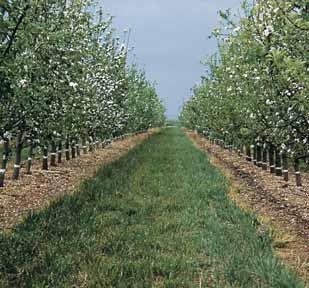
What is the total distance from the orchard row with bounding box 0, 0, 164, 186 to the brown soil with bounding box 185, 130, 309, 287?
15.4 feet

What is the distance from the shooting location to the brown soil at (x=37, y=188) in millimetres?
11385

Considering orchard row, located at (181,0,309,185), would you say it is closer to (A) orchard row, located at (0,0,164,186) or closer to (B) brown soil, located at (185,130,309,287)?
(B) brown soil, located at (185,130,309,287)

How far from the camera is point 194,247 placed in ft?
27.2

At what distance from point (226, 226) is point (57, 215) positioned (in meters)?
2.96

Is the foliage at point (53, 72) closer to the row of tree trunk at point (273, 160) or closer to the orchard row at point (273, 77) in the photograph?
the orchard row at point (273, 77)

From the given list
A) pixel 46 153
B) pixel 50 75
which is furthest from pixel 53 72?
pixel 46 153

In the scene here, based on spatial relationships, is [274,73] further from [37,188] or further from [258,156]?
[258,156]

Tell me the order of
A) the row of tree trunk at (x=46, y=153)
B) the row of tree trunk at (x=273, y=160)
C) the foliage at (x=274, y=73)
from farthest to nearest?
the row of tree trunk at (x=273, y=160) → the row of tree trunk at (x=46, y=153) → the foliage at (x=274, y=73)

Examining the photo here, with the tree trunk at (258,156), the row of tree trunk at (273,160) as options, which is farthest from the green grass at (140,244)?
the tree trunk at (258,156)

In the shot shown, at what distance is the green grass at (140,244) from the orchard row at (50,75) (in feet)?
6.78

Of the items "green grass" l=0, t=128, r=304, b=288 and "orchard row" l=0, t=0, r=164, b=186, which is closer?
"green grass" l=0, t=128, r=304, b=288

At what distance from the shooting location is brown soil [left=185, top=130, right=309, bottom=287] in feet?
28.4

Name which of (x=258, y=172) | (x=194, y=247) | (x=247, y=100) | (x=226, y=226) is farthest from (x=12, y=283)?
(x=258, y=172)

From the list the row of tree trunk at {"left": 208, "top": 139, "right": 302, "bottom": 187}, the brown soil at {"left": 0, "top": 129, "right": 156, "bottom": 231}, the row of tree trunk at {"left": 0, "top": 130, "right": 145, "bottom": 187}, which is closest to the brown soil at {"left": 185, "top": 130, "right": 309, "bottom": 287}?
the row of tree trunk at {"left": 208, "top": 139, "right": 302, "bottom": 187}
